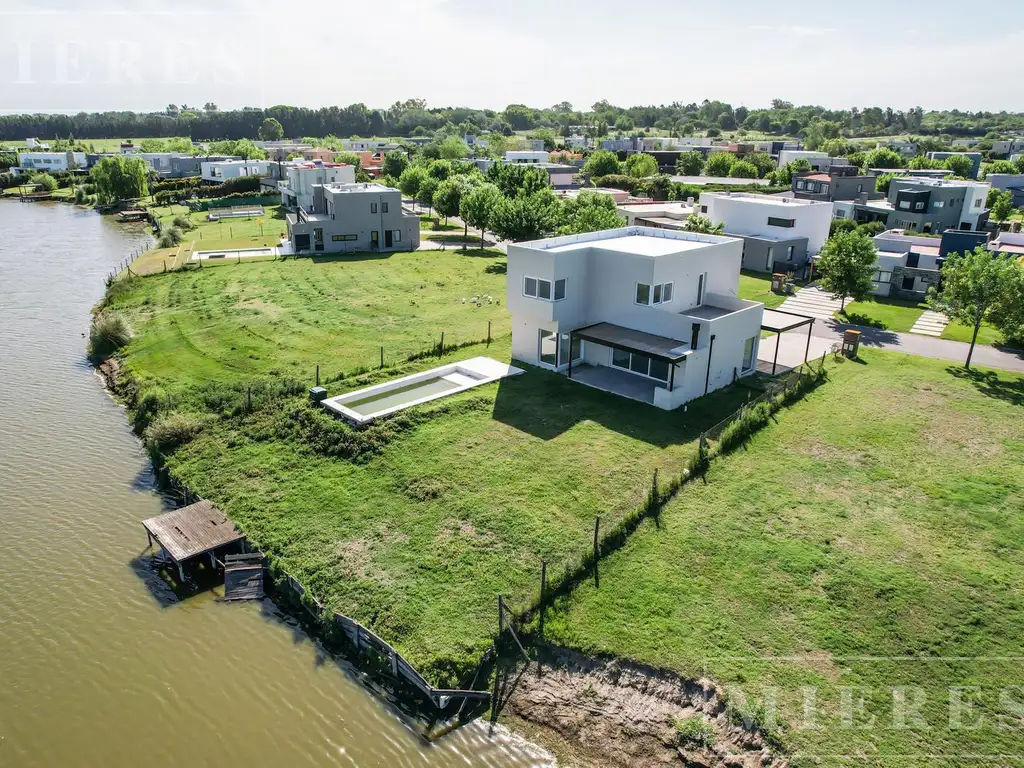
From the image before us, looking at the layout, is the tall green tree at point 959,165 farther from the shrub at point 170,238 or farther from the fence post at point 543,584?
the fence post at point 543,584

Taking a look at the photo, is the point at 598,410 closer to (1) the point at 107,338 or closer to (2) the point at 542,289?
(2) the point at 542,289

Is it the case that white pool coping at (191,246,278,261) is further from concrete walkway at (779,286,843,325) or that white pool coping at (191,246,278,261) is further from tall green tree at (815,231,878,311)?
tall green tree at (815,231,878,311)

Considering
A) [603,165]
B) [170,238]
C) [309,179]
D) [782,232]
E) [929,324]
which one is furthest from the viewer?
[603,165]

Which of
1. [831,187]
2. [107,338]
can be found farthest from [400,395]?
[831,187]

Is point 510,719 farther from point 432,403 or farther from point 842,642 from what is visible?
point 432,403

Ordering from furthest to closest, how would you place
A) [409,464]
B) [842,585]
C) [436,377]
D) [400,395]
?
1. [436,377]
2. [400,395]
3. [409,464]
4. [842,585]

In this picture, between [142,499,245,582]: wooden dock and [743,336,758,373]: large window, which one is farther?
[743,336,758,373]: large window

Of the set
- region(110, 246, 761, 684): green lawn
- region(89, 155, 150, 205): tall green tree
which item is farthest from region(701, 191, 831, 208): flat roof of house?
region(89, 155, 150, 205): tall green tree
